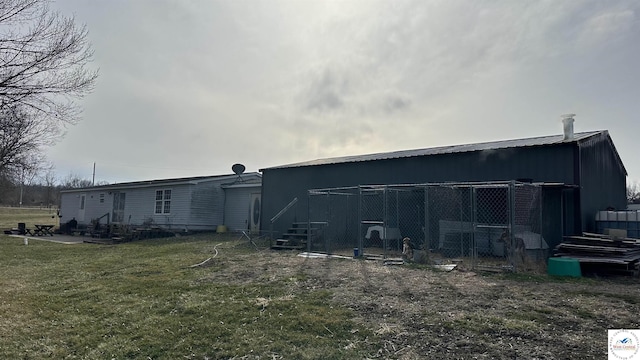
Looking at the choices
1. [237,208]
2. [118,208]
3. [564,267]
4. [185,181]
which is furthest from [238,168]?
[564,267]

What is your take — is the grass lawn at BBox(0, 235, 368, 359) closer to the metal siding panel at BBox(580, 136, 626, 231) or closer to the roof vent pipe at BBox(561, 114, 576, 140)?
the metal siding panel at BBox(580, 136, 626, 231)

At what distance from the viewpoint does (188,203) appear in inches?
791

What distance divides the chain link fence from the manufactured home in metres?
6.44

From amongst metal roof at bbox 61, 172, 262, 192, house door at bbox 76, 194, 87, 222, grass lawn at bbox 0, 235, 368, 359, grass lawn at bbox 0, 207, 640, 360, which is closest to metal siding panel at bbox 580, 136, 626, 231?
grass lawn at bbox 0, 207, 640, 360

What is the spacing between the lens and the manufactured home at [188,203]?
20.2m

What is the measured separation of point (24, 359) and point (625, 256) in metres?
10.4

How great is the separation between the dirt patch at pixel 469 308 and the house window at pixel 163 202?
13632mm

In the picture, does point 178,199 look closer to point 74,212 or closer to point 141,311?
point 74,212

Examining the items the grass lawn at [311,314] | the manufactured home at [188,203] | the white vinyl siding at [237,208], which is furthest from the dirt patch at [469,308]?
the manufactured home at [188,203]

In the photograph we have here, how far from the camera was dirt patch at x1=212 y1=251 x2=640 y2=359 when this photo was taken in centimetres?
424

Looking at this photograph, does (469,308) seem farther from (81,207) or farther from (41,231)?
(81,207)

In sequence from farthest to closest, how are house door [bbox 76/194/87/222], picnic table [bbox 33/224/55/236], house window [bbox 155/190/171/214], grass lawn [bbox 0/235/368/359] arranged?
house door [bbox 76/194/87/222]
picnic table [bbox 33/224/55/236]
house window [bbox 155/190/171/214]
grass lawn [bbox 0/235/368/359]

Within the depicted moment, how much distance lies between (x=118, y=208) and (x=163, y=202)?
438 centimetres

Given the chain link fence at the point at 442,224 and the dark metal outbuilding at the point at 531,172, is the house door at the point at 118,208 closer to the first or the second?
the dark metal outbuilding at the point at 531,172
